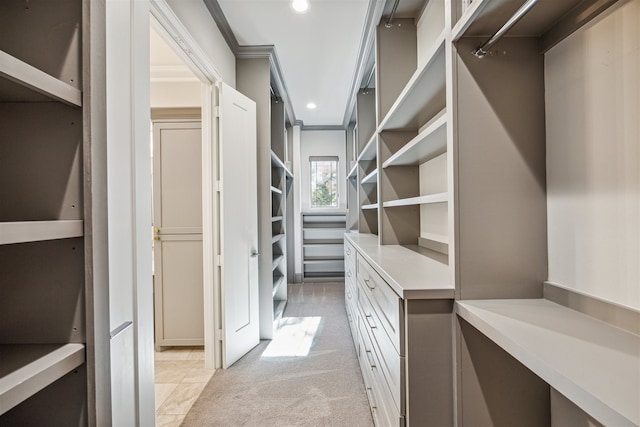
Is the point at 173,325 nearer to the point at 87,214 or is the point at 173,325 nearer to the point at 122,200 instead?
the point at 122,200

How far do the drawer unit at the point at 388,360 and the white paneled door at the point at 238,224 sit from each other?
1.27 meters

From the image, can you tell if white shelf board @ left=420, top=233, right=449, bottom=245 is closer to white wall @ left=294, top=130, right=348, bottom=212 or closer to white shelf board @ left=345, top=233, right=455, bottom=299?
white shelf board @ left=345, top=233, right=455, bottom=299

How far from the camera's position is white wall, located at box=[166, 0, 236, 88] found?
1856mm

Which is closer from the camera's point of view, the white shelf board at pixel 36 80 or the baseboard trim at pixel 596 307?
the white shelf board at pixel 36 80

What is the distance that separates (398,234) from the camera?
239 centimetres

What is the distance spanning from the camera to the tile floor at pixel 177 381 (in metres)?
1.90

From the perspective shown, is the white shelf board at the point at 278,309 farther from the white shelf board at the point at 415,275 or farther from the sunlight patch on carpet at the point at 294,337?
the white shelf board at the point at 415,275

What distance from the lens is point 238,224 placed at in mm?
2564

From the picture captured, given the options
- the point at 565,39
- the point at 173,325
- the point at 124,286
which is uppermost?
the point at 565,39

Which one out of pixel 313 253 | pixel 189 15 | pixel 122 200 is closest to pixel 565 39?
pixel 122 200

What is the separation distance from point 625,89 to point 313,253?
A: 16.1 ft

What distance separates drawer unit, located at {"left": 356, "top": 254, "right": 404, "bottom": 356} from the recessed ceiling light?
6.80 feet

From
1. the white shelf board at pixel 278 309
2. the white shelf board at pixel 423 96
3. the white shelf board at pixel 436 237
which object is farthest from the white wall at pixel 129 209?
the white shelf board at pixel 278 309

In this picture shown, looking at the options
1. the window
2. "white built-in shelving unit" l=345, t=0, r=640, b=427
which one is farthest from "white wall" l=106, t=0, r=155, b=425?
the window
